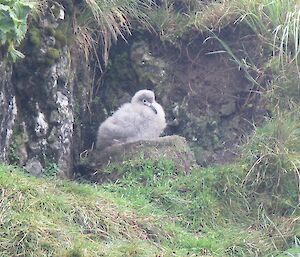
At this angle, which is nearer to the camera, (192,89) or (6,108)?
(6,108)

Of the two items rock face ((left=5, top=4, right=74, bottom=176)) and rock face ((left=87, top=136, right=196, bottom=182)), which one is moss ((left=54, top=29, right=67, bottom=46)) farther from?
rock face ((left=87, top=136, right=196, bottom=182))

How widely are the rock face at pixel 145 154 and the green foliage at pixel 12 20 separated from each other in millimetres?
1650

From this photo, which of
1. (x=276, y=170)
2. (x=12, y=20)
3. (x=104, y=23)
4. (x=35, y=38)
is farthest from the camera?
(x=104, y=23)

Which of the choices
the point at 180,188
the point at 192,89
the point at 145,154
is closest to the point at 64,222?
the point at 180,188

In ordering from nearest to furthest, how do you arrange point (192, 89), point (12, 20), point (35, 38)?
1. point (12, 20)
2. point (35, 38)
3. point (192, 89)

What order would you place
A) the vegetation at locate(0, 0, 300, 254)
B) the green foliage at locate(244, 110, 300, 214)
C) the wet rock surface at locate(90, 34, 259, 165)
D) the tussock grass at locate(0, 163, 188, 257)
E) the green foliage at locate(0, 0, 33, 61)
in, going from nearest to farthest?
the tussock grass at locate(0, 163, 188, 257), the vegetation at locate(0, 0, 300, 254), the green foliage at locate(0, 0, 33, 61), the green foliage at locate(244, 110, 300, 214), the wet rock surface at locate(90, 34, 259, 165)

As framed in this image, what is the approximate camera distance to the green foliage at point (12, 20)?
22.3ft

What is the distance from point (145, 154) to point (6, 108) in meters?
1.39

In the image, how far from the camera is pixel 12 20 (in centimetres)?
682

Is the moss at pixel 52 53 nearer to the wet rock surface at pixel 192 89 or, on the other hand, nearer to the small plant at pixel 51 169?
the small plant at pixel 51 169

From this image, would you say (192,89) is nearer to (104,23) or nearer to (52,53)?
(104,23)

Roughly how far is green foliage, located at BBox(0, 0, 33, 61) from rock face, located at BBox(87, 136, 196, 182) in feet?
Result: 5.41

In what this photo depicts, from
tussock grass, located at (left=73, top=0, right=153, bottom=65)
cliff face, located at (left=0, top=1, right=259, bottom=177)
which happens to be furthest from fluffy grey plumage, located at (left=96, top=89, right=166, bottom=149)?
tussock grass, located at (left=73, top=0, right=153, bottom=65)

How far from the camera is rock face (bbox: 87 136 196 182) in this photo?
26.5ft
